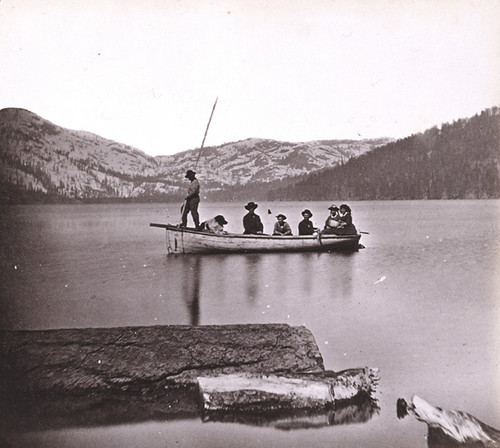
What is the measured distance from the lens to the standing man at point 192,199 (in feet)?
17.0

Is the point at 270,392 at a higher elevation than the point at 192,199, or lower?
lower

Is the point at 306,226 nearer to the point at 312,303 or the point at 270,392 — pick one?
the point at 312,303

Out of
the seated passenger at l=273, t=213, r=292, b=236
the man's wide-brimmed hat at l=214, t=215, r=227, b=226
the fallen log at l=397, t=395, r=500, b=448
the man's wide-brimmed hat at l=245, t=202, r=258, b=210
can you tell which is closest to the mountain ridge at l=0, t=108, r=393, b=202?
the man's wide-brimmed hat at l=245, t=202, r=258, b=210

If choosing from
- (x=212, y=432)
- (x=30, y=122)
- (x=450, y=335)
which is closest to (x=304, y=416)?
(x=212, y=432)

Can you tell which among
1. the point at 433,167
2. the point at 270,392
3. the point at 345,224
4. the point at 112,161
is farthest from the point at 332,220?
the point at 270,392

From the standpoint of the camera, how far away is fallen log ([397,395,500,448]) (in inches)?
131

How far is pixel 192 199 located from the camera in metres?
5.59

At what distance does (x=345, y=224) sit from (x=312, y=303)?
206 centimetres

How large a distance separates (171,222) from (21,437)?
3691mm

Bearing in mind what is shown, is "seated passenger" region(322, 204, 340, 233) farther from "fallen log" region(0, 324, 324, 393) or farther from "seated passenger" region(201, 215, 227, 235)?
"fallen log" region(0, 324, 324, 393)

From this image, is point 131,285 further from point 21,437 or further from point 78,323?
point 21,437

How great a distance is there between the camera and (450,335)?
431 cm

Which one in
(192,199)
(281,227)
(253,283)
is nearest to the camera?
(253,283)

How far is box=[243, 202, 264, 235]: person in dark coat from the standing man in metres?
0.57
